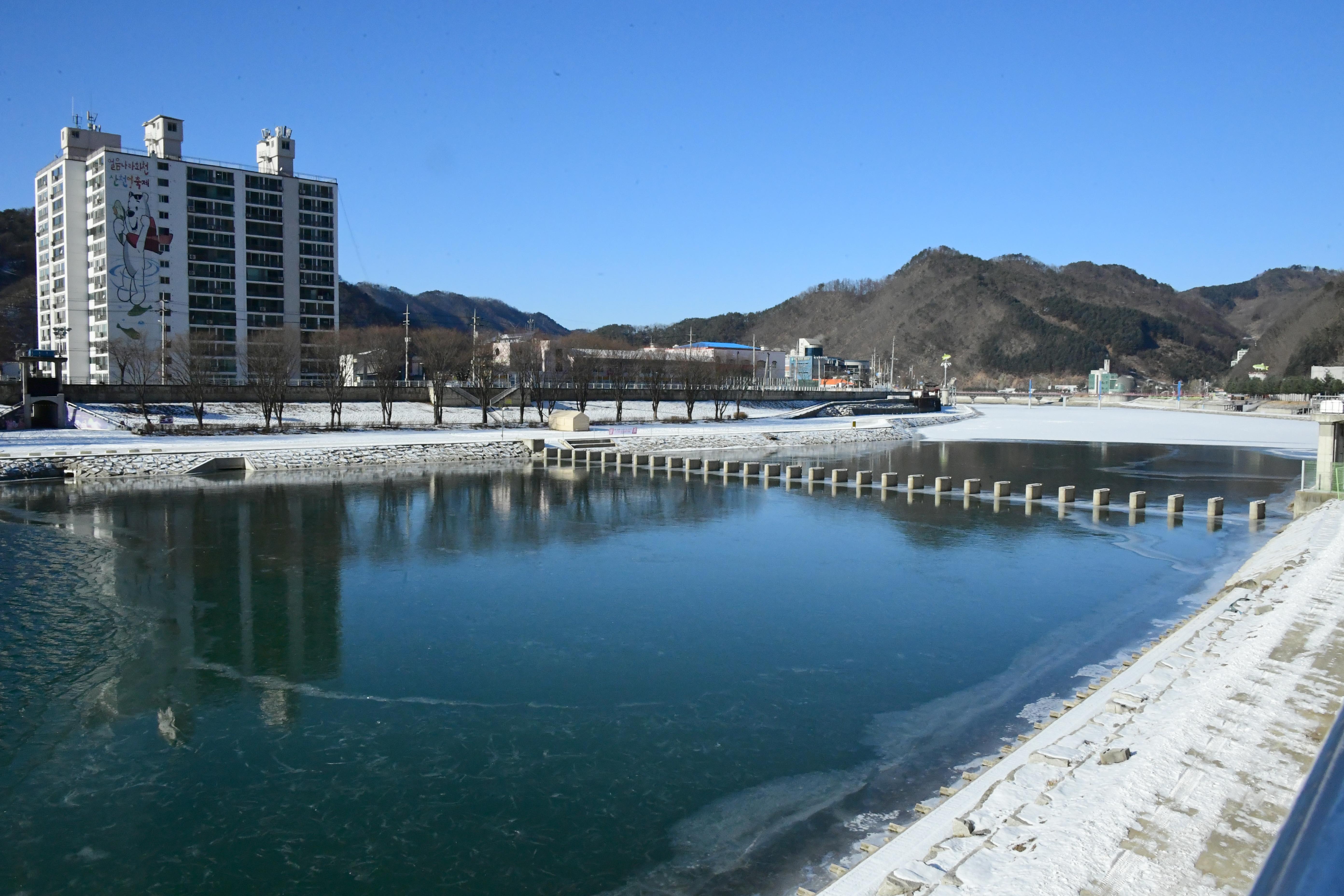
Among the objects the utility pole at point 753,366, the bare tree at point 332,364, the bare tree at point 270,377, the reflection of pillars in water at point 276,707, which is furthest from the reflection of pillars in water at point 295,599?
→ the utility pole at point 753,366

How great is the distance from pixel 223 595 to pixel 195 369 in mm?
39874

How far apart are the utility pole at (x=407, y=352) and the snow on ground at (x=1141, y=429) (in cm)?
3588

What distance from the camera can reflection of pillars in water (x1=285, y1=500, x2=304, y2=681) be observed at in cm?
1187

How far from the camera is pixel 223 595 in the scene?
596 inches

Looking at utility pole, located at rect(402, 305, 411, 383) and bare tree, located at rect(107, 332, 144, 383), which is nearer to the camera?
utility pole, located at rect(402, 305, 411, 383)

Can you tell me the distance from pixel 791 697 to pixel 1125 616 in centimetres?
696

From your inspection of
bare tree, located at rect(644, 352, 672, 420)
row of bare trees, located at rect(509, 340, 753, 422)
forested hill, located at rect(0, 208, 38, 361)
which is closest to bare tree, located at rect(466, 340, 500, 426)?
row of bare trees, located at rect(509, 340, 753, 422)

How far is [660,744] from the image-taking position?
9.32 m

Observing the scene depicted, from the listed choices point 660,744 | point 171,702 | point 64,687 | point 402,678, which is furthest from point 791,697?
point 64,687

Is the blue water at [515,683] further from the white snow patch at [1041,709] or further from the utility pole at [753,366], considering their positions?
the utility pole at [753,366]

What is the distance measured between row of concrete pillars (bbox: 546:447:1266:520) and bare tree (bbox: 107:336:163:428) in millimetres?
22666

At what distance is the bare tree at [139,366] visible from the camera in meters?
47.4

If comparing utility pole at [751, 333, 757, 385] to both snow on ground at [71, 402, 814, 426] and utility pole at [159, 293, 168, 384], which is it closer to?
snow on ground at [71, 402, 814, 426]

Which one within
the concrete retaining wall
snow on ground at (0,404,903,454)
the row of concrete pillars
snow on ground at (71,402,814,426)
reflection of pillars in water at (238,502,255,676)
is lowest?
reflection of pillars in water at (238,502,255,676)
